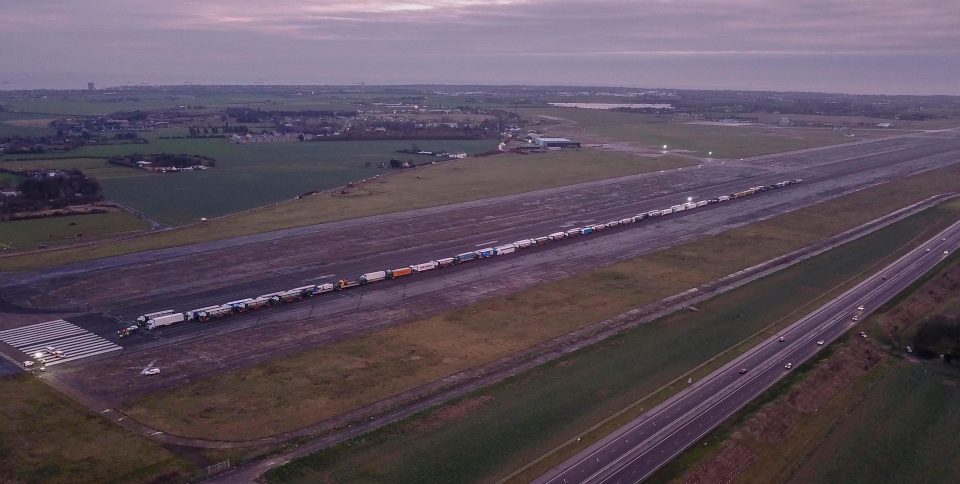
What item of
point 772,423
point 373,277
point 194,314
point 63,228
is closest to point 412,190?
point 373,277

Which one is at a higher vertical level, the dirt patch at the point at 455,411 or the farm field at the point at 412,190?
the farm field at the point at 412,190

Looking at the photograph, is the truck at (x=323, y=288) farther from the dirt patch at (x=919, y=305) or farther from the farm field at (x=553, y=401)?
the dirt patch at (x=919, y=305)

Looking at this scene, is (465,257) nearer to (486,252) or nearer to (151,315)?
(486,252)

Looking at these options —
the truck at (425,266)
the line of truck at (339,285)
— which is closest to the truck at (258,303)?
the line of truck at (339,285)

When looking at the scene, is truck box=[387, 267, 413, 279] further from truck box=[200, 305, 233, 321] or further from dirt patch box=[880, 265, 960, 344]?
dirt patch box=[880, 265, 960, 344]

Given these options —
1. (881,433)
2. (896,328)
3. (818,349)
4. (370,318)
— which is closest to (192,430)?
(370,318)

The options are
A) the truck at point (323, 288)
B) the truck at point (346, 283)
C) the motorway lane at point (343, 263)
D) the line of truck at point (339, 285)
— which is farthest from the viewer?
the truck at point (346, 283)

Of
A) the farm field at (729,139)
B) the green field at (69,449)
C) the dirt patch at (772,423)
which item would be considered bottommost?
the dirt patch at (772,423)
